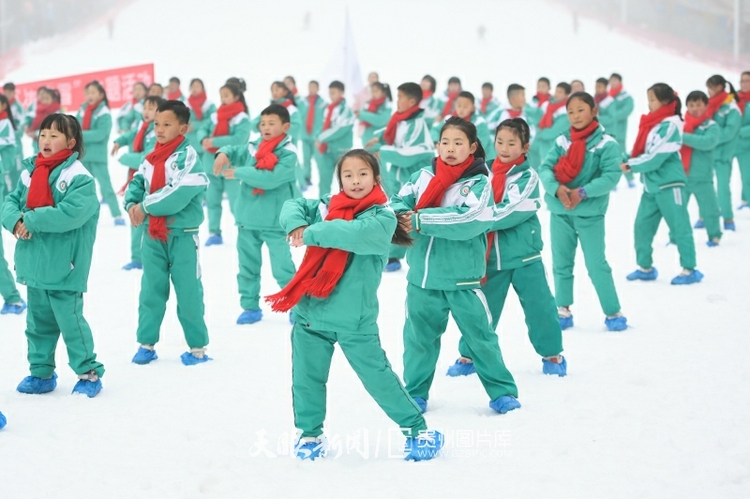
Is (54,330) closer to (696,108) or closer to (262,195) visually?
(262,195)

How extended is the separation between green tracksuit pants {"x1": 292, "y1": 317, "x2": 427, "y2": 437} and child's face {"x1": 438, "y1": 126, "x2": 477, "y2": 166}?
97cm

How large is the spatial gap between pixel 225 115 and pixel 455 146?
4854 mm

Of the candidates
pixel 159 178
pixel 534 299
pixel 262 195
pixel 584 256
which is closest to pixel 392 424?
pixel 534 299

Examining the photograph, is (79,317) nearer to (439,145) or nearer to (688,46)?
(439,145)

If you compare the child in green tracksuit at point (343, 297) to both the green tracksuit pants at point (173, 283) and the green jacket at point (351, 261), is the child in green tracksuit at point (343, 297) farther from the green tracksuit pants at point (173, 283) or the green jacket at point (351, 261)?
the green tracksuit pants at point (173, 283)

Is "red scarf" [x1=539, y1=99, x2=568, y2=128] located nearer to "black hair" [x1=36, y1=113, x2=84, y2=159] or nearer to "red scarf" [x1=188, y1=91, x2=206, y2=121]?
"red scarf" [x1=188, y1=91, x2=206, y2=121]

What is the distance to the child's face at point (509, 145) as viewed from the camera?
470 centimetres

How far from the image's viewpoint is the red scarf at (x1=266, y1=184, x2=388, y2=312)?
11.3 ft

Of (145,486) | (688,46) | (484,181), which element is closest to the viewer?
(145,486)

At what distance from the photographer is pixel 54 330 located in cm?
452

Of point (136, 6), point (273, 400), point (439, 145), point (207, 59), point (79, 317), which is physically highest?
point (136, 6)

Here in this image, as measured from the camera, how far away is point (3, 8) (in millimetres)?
21719

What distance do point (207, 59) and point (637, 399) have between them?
72.0ft

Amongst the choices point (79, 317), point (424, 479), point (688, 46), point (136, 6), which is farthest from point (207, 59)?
point (424, 479)
